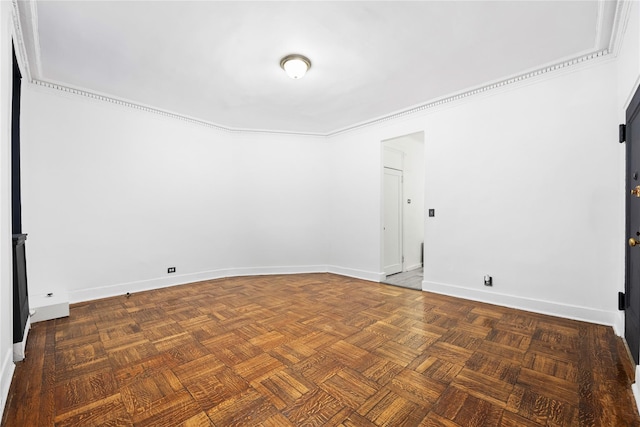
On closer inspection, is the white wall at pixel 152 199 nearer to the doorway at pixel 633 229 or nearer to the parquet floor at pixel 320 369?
the parquet floor at pixel 320 369

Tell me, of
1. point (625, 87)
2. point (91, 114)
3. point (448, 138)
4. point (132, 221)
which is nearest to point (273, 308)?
point (132, 221)

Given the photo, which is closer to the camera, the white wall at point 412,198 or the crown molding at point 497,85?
the crown molding at point 497,85

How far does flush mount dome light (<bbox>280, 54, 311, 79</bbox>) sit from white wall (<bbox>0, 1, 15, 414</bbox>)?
79.1 inches

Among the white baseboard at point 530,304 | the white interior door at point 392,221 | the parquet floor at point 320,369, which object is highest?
the white interior door at point 392,221

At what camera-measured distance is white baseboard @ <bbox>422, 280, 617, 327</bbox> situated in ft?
9.11

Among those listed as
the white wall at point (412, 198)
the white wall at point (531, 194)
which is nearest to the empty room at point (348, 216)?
the white wall at point (531, 194)

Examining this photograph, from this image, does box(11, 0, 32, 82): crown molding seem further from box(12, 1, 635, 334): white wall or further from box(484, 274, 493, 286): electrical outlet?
box(484, 274, 493, 286): electrical outlet

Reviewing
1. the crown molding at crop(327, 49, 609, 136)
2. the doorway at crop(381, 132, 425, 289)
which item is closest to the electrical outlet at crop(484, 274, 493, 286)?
the doorway at crop(381, 132, 425, 289)

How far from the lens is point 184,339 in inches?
99.5

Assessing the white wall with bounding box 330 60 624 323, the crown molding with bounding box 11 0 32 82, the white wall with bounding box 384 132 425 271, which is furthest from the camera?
the white wall with bounding box 384 132 425 271

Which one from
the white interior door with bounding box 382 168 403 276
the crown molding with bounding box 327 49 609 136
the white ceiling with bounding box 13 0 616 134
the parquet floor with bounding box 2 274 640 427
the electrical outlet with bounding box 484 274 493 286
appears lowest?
the parquet floor with bounding box 2 274 640 427

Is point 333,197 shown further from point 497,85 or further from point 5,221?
point 5,221

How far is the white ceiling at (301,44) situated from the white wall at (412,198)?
1754 millimetres

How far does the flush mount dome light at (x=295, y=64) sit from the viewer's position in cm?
280
